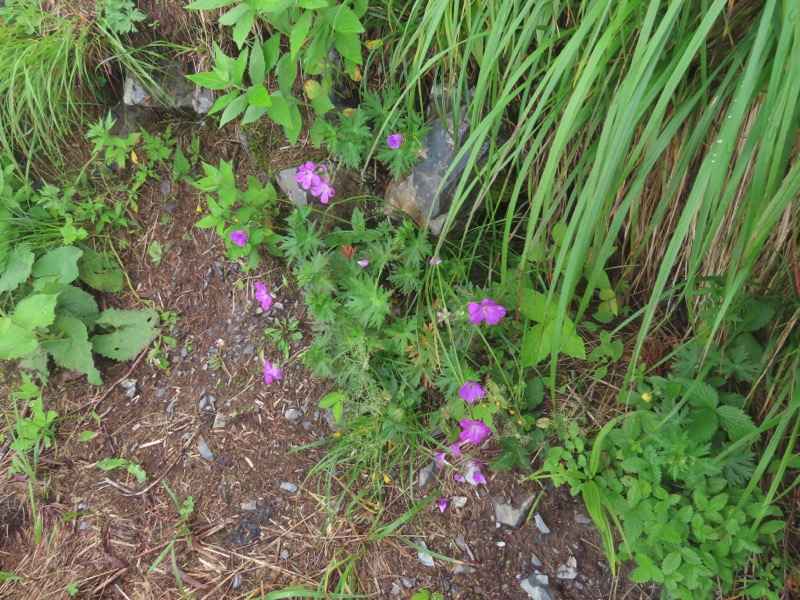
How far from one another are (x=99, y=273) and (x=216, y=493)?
1218 millimetres

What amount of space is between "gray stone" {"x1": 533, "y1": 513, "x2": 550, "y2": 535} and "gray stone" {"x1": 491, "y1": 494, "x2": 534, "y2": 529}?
0.03 m

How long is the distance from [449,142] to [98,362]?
1872mm

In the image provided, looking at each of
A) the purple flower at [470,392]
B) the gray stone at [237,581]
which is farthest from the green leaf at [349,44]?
the gray stone at [237,581]

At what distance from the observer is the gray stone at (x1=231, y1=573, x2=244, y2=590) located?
193 centimetres

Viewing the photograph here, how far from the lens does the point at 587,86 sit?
1225 mm

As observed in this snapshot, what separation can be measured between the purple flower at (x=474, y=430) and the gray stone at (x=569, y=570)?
46 cm

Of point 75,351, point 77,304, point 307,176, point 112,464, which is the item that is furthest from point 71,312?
point 307,176

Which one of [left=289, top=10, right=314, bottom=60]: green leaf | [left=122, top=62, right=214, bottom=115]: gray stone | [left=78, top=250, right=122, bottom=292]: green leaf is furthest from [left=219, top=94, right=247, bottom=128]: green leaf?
[left=78, top=250, right=122, bottom=292]: green leaf

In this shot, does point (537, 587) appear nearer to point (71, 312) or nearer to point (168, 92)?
point (71, 312)

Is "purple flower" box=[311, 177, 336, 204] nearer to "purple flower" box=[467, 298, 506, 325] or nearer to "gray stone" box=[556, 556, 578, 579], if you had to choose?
"purple flower" box=[467, 298, 506, 325]

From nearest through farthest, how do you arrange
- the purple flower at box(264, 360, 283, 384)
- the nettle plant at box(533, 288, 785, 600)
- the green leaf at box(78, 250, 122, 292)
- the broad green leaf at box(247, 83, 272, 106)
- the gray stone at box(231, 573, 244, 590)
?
the nettle plant at box(533, 288, 785, 600)
the broad green leaf at box(247, 83, 272, 106)
the gray stone at box(231, 573, 244, 590)
the purple flower at box(264, 360, 283, 384)
the green leaf at box(78, 250, 122, 292)

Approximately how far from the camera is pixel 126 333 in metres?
2.46

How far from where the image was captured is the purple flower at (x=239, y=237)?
2020 mm

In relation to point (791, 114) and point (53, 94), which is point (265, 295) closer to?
point (53, 94)
